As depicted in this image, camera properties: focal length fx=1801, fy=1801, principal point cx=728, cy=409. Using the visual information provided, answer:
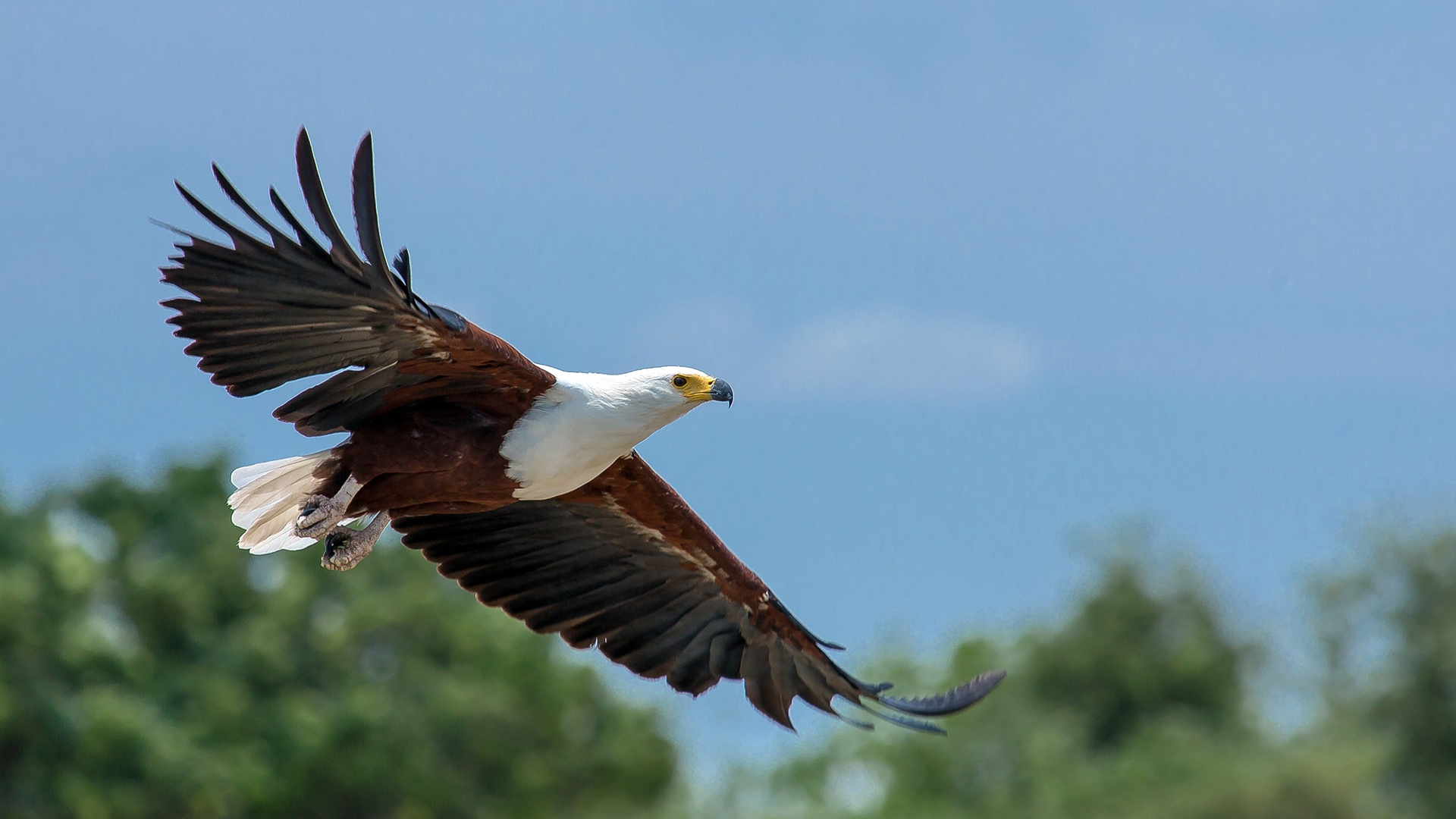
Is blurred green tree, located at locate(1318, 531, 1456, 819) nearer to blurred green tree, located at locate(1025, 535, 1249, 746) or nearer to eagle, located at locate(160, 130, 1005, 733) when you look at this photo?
blurred green tree, located at locate(1025, 535, 1249, 746)

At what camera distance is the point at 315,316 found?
7070 millimetres

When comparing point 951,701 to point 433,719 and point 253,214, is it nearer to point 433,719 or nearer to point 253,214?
point 253,214

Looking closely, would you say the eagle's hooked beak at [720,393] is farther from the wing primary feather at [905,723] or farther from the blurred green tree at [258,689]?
the blurred green tree at [258,689]

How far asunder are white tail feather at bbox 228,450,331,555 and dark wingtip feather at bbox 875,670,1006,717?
2971 millimetres

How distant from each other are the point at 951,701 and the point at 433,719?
19.7m

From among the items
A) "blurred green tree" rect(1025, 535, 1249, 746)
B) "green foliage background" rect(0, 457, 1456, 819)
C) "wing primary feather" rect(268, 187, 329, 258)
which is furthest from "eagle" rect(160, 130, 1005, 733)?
"blurred green tree" rect(1025, 535, 1249, 746)

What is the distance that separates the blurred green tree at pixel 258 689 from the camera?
23859 millimetres

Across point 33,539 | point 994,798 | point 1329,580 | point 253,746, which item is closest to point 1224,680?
point 1329,580

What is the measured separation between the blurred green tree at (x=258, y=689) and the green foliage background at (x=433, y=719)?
0.13 feet

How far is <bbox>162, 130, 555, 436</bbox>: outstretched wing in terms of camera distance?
6.74 m

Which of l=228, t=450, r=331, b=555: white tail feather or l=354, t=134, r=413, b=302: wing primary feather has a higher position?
l=354, t=134, r=413, b=302: wing primary feather

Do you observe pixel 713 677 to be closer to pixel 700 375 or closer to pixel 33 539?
pixel 700 375

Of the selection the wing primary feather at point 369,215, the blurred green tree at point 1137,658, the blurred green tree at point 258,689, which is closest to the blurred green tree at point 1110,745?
the blurred green tree at point 1137,658

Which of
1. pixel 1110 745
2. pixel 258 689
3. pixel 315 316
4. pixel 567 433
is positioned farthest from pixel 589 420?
pixel 1110 745
